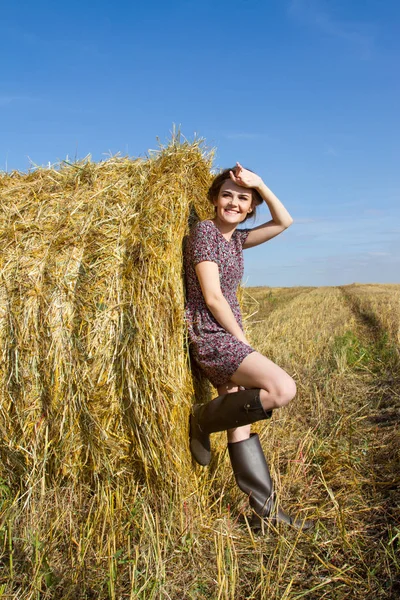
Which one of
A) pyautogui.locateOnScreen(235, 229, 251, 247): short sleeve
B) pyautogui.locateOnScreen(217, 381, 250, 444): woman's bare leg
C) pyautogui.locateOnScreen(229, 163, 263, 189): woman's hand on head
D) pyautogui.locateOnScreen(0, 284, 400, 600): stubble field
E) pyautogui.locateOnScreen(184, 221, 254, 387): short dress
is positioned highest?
pyautogui.locateOnScreen(229, 163, 263, 189): woman's hand on head

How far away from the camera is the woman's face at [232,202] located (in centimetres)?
339

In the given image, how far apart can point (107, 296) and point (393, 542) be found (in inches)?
77.7

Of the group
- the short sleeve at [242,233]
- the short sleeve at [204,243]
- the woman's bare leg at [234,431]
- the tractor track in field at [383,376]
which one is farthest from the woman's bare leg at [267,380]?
the tractor track in field at [383,376]

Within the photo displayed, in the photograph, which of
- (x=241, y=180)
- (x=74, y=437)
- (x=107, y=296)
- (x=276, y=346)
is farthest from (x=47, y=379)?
(x=276, y=346)

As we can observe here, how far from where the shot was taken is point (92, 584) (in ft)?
→ 7.95

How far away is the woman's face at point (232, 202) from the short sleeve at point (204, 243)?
190mm

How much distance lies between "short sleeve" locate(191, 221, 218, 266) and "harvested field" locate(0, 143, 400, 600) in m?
0.10

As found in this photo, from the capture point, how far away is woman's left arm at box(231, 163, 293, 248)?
11.1 ft

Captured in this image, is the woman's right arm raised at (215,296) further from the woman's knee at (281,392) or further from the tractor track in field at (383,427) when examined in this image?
the tractor track in field at (383,427)

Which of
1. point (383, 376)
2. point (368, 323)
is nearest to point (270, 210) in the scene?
point (383, 376)

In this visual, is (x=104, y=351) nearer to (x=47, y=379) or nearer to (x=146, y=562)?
(x=47, y=379)

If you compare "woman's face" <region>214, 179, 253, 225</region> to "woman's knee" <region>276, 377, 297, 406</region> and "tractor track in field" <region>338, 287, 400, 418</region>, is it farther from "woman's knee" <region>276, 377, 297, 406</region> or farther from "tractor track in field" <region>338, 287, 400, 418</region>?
"tractor track in field" <region>338, 287, 400, 418</region>

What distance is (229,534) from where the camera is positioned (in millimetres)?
2787

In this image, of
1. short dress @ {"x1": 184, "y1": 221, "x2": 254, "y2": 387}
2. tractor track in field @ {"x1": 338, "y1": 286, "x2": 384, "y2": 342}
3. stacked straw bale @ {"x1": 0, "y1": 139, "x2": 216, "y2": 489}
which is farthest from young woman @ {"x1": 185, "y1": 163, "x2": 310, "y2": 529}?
tractor track in field @ {"x1": 338, "y1": 286, "x2": 384, "y2": 342}
